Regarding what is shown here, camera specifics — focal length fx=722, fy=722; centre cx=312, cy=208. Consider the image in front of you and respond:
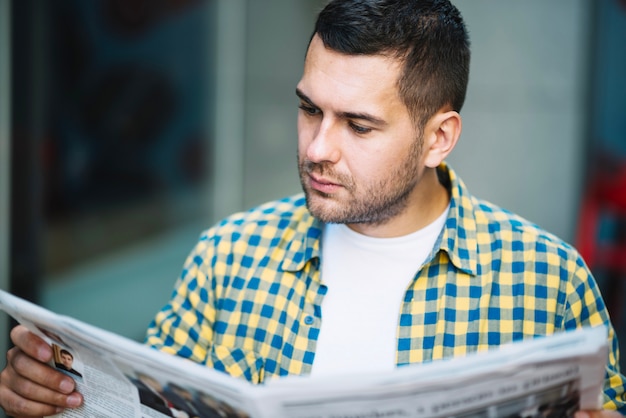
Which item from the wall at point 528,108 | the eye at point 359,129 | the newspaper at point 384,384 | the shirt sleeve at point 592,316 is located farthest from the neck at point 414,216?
the wall at point 528,108

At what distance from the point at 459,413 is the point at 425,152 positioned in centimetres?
79

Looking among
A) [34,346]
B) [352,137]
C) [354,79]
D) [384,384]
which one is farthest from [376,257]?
[34,346]

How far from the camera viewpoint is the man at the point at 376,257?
169 cm

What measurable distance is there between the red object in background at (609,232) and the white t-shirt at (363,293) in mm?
2822

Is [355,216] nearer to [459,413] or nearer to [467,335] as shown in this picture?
[467,335]

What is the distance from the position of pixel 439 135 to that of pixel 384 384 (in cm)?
91

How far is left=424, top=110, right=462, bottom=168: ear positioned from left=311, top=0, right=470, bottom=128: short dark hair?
28 mm

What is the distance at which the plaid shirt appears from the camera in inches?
66.9

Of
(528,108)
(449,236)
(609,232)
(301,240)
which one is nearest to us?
(449,236)

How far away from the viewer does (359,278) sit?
71.1 inches

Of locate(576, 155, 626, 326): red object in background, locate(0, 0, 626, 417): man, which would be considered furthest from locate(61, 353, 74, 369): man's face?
locate(576, 155, 626, 326): red object in background

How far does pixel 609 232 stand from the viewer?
14.4 feet

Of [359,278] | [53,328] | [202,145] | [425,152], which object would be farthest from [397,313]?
[202,145]

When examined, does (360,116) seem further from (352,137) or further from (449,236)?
(449,236)
